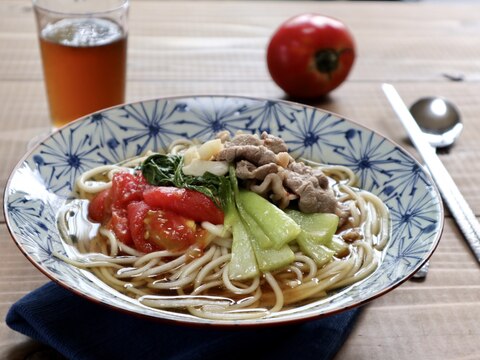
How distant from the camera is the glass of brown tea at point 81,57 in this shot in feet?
7.34

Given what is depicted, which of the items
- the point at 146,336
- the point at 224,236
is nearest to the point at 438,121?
the point at 224,236

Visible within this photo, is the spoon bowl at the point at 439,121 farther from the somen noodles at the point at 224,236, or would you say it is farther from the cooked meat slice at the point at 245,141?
the cooked meat slice at the point at 245,141

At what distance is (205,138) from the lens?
2172mm

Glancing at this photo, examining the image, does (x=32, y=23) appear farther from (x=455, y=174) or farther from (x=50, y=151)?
(x=455, y=174)

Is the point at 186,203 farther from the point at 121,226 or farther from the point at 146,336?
the point at 146,336

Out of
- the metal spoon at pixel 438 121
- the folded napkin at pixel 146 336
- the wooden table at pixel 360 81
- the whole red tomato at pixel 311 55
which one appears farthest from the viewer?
the whole red tomato at pixel 311 55

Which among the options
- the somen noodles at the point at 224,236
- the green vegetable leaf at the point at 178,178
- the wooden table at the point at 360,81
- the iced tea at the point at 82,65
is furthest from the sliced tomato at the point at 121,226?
the iced tea at the point at 82,65

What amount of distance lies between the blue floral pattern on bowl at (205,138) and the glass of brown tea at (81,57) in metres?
0.31

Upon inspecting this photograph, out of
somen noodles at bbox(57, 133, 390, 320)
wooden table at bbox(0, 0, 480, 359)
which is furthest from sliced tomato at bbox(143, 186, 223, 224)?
wooden table at bbox(0, 0, 480, 359)

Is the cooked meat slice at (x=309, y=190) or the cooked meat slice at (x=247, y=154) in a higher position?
the cooked meat slice at (x=247, y=154)

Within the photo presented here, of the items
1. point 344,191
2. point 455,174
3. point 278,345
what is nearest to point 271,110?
point 344,191

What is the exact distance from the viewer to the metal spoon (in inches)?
96.3

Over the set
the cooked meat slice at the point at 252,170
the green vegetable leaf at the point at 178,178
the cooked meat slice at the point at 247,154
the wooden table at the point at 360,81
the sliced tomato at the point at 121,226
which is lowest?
the wooden table at the point at 360,81

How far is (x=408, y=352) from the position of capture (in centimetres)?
152
